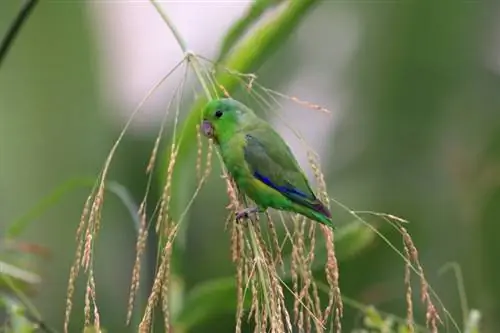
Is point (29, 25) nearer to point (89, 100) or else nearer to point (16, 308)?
point (89, 100)

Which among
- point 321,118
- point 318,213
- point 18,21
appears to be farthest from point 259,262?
point 321,118

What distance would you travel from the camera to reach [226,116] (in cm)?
40

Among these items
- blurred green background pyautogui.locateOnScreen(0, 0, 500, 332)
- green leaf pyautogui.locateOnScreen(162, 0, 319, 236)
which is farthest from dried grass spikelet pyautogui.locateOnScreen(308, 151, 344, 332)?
blurred green background pyautogui.locateOnScreen(0, 0, 500, 332)

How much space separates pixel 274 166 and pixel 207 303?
26 cm

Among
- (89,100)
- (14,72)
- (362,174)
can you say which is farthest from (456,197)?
(14,72)

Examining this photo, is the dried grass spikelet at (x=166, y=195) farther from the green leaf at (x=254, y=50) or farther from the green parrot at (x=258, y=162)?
the green leaf at (x=254, y=50)

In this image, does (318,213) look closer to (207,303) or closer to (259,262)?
(259,262)

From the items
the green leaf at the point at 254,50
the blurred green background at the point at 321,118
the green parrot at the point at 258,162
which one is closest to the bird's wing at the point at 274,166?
the green parrot at the point at 258,162

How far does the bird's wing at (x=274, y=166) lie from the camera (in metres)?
0.38

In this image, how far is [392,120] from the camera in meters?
1.34

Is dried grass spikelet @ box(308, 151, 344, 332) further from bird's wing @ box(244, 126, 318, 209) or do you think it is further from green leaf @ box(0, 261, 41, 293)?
green leaf @ box(0, 261, 41, 293)

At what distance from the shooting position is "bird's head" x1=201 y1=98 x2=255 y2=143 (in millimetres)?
399

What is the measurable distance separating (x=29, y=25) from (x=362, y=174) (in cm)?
64

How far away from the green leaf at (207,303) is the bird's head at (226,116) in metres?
0.23
